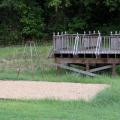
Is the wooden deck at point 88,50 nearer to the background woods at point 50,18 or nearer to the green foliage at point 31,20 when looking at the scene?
the background woods at point 50,18

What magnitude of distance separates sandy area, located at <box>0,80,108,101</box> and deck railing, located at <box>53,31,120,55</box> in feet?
14.7

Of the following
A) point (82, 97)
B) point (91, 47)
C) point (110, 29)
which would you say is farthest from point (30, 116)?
point (110, 29)

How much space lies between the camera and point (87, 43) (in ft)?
80.0

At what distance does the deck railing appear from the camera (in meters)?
23.5

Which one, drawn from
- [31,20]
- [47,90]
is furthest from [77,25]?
[47,90]

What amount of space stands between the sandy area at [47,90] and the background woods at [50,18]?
20.6m

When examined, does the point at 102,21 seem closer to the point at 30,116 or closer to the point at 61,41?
the point at 61,41

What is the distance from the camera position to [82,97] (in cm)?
1551

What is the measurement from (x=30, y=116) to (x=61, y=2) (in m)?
28.6

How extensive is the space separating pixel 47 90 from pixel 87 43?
24.7ft

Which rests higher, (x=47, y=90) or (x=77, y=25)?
(x=77, y=25)

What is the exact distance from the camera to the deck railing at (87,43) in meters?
23.5

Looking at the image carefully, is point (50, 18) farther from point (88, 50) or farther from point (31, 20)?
point (88, 50)

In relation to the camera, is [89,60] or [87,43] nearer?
[89,60]
